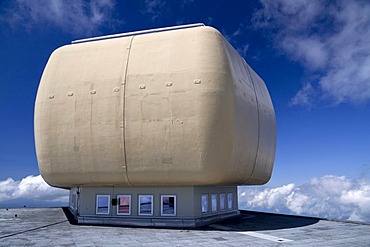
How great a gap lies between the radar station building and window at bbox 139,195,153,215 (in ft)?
0.24

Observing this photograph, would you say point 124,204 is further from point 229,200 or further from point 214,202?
point 229,200

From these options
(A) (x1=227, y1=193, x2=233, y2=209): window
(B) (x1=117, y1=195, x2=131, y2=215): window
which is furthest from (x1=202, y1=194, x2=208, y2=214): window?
(B) (x1=117, y1=195, x2=131, y2=215): window

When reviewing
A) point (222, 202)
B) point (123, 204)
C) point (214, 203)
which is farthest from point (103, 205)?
point (222, 202)

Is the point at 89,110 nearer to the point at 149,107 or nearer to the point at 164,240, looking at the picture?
the point at 149,107

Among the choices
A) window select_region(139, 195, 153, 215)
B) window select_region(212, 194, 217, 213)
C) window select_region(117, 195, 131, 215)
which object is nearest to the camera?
window select_region(139, 195, 153, 215)

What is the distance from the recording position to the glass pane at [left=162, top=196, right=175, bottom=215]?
23214 millimetres

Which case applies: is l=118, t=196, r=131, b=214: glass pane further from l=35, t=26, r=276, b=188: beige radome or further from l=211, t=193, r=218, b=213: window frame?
l=211, t=193, r=218, b=213: window frame

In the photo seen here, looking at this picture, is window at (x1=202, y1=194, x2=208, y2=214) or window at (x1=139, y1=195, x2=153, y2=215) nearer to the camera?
window at (x1=139, y1=195, x2=153, y2=215)

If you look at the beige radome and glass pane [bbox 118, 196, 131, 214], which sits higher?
the beige radome

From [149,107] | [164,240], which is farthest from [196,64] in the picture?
[164,240]

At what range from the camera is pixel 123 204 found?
24531 mm

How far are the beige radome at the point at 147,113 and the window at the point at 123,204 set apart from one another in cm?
124

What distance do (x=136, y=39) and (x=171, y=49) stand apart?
3.45m

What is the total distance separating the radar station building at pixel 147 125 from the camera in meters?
21.7
